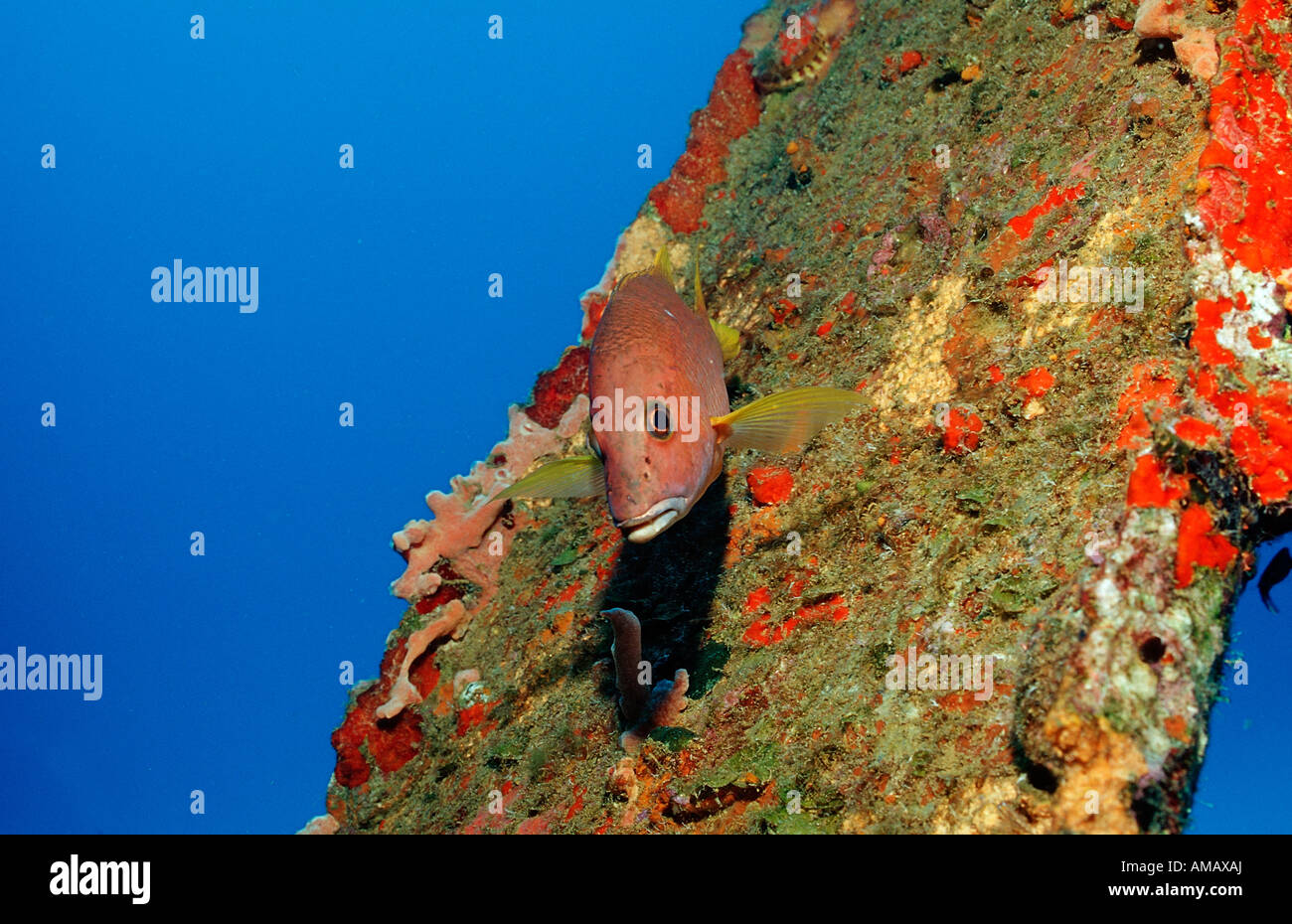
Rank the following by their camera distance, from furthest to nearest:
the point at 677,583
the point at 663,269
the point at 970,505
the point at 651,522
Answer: the point at 677,583
the point at 663,269
the point at 970,505
the point at 651,522

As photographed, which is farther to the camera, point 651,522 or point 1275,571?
point 1275,571

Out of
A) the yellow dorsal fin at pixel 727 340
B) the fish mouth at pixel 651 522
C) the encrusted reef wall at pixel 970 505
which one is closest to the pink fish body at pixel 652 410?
the fish mouth at pixel 651 522

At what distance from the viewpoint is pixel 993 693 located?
2387mm

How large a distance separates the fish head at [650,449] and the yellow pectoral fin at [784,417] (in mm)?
149

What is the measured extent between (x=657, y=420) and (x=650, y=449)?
13 cm

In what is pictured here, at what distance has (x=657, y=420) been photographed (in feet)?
8.18

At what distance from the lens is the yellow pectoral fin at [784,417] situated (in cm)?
256

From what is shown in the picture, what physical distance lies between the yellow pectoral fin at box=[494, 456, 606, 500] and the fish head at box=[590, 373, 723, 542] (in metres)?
0.16

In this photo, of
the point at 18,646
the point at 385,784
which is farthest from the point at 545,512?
the point at 18,646

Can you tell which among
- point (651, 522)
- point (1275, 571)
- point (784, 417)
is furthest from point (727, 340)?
point (1275, 571)

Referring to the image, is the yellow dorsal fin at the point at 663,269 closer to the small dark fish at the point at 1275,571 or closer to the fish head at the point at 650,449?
the fish head at the point at 650,449

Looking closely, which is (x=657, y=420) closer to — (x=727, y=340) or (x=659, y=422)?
(x=659, y=422)
